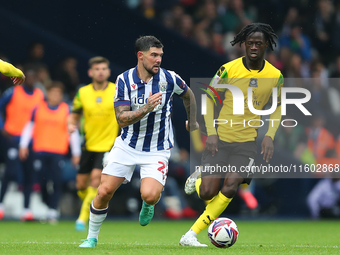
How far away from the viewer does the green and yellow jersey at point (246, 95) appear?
646 centimetres

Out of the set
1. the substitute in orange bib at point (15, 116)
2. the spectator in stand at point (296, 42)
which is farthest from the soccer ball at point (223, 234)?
the spectator in stand at point (296, 42)

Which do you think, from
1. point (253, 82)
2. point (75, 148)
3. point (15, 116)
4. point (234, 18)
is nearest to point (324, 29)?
point (234, 18)

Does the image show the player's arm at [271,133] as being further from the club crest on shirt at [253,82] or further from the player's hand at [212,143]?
the player's hand at [212,143]

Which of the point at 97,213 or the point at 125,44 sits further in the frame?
the point at 125,44

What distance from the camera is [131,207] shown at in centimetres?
1199

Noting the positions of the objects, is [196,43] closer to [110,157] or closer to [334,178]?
[334,178]

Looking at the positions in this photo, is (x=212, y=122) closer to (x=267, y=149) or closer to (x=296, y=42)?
(x=267, y=149)

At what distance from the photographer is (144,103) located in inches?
232

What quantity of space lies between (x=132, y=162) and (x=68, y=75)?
6086 millimetres

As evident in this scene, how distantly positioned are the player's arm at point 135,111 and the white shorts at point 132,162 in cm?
36

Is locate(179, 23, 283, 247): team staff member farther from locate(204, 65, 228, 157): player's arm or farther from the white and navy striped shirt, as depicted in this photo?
the white and navy striped shirt

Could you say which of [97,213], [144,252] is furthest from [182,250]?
[97,213]

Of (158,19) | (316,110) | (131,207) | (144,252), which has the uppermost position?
(158,19)

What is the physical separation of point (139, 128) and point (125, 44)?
712 centimetres
